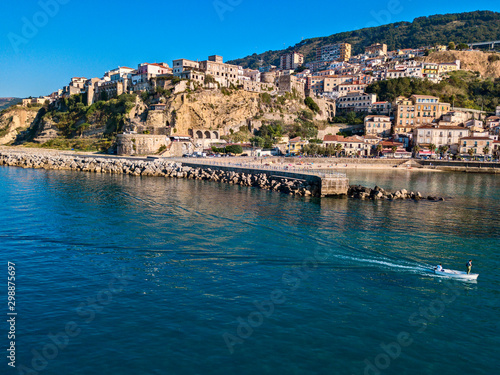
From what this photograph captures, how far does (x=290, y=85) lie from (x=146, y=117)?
40495 mm

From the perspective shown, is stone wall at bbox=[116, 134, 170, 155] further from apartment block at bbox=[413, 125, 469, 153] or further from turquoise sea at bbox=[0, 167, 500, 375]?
apartment block at bbox=[413, 125, 469, 153]

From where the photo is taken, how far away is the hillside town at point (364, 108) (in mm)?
74438

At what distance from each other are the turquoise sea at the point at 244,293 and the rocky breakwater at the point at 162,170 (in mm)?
11452

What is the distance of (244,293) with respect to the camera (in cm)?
1224

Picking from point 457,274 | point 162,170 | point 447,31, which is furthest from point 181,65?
point 447,31

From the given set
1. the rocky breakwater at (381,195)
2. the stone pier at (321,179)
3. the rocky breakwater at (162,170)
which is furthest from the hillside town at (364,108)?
the rocky breakwater at (381,195)

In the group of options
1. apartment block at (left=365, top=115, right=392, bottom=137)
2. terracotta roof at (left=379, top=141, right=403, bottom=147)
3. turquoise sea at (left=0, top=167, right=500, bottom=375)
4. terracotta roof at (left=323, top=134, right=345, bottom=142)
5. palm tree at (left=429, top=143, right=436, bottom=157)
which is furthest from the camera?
apartment block at (left=365, top=115, right=392, bottom=137)

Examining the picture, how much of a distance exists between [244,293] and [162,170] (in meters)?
36.2

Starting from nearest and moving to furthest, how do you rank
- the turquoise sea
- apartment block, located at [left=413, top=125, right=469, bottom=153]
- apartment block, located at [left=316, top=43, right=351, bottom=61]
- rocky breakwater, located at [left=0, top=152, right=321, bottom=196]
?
the turquoise sea
rocky breakwater, located at [left=0, top=152, right=321, bottom=196]
apartment block, located at [left=413, top=125, right=469, bottom=153]
apartment block, located at [left=316, top=43, right=351, bottom=61]

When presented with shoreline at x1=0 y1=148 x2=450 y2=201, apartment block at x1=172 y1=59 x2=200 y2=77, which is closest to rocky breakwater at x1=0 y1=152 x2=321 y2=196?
shoreline at x1=0 y1=148 x2=450 y2=201

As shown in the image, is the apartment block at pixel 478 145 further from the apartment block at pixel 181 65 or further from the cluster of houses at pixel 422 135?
the apartment block at pixel 181 65

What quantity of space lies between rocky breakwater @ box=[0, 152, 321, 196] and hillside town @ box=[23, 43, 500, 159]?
19027 mm

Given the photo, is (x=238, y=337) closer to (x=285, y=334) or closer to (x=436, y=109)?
(x=285, y=334)

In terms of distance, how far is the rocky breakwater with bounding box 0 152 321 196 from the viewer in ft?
116
